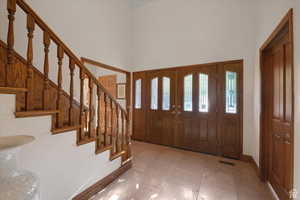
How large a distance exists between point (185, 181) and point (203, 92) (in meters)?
1.93

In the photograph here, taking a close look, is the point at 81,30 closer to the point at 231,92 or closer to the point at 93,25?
the point at 93,25

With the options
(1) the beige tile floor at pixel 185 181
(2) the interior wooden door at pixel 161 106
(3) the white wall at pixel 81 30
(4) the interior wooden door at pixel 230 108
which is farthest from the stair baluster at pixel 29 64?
(4) the interior wooden door at pixel 230 108

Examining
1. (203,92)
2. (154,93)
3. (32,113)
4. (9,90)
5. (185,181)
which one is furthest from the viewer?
(154,93)

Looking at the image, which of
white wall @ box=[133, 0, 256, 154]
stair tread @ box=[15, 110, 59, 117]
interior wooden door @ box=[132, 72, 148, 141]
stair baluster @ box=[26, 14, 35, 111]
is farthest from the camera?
interior wooden door @ box=[132, 72, 148, 141]

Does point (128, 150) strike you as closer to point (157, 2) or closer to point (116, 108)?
point (116, 108)

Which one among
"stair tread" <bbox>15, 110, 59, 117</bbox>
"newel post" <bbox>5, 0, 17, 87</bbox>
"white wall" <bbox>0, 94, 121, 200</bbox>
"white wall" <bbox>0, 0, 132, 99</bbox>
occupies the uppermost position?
"white wall" <bbox>0, 0, 132, 99</bbox>

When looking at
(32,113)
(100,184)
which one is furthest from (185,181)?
(32,113)

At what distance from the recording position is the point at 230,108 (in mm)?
2938

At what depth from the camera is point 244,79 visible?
2787 mm

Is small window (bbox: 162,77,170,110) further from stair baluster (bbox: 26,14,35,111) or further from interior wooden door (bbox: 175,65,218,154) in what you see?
stair baluster (bbox: 26,14,35,111)

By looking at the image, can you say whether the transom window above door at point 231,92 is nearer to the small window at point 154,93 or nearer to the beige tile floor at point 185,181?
the beige tile floor at point 185,181

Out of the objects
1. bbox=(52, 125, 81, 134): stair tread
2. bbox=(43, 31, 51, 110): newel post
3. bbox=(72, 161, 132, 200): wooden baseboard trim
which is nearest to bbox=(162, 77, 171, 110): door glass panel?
bbox=(72, 161, 132, 200): wooden baseboard trim

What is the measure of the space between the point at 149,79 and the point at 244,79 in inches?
88.4

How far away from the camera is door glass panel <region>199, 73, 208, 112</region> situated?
→ 317 centimetres
